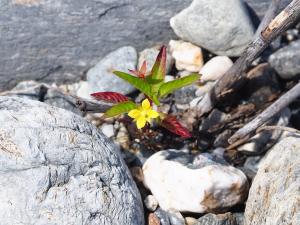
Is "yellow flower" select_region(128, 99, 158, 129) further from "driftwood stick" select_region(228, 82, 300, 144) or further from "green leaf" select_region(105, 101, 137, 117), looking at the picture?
"driftwood stick" select_region(228, 82, 300, 144)

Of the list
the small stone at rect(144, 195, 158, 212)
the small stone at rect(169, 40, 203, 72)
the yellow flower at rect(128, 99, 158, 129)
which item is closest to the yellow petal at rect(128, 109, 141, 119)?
the yellow flower at rect(128, 99, 158, 129)

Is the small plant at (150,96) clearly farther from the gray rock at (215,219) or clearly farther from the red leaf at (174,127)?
the gray rock at (215,219)

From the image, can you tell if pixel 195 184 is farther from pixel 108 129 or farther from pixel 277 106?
pixel 108 129

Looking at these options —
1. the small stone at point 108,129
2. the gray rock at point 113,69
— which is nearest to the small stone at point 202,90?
the gray rock at point 113,69

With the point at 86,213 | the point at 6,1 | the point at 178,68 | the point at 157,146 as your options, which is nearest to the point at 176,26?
the point at 178,68

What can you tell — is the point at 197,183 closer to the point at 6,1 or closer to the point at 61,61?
the point at 61,61
